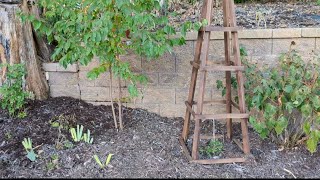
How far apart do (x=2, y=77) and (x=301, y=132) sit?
3.08 metres

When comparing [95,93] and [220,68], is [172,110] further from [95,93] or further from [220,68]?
[220,68]

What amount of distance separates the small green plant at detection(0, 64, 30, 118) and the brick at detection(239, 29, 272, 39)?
2215 mm

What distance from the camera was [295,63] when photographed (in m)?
3.33

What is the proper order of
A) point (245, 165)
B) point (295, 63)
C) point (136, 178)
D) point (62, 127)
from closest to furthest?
point (136, 178) < point (245, 165) < point (295, 63) < point (62, 127)

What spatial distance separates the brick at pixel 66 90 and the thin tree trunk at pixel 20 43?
119 mm

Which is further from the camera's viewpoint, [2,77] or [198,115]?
[2,77]

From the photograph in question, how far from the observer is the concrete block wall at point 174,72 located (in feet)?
12.4

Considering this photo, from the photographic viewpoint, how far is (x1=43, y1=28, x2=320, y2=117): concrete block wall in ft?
12.4

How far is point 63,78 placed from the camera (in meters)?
4.13

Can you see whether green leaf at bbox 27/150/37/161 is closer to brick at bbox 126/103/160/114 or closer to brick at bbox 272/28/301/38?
brick at bbox 126/103/160/114

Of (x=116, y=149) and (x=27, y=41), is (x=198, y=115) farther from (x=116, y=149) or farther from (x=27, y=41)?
(x=27, y=41)

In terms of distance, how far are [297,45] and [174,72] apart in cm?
126

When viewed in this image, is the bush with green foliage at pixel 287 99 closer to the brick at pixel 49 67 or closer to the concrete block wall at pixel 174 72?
the concrete block wall at pixel 174 72

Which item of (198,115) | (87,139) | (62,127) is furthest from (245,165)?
(62,127)
